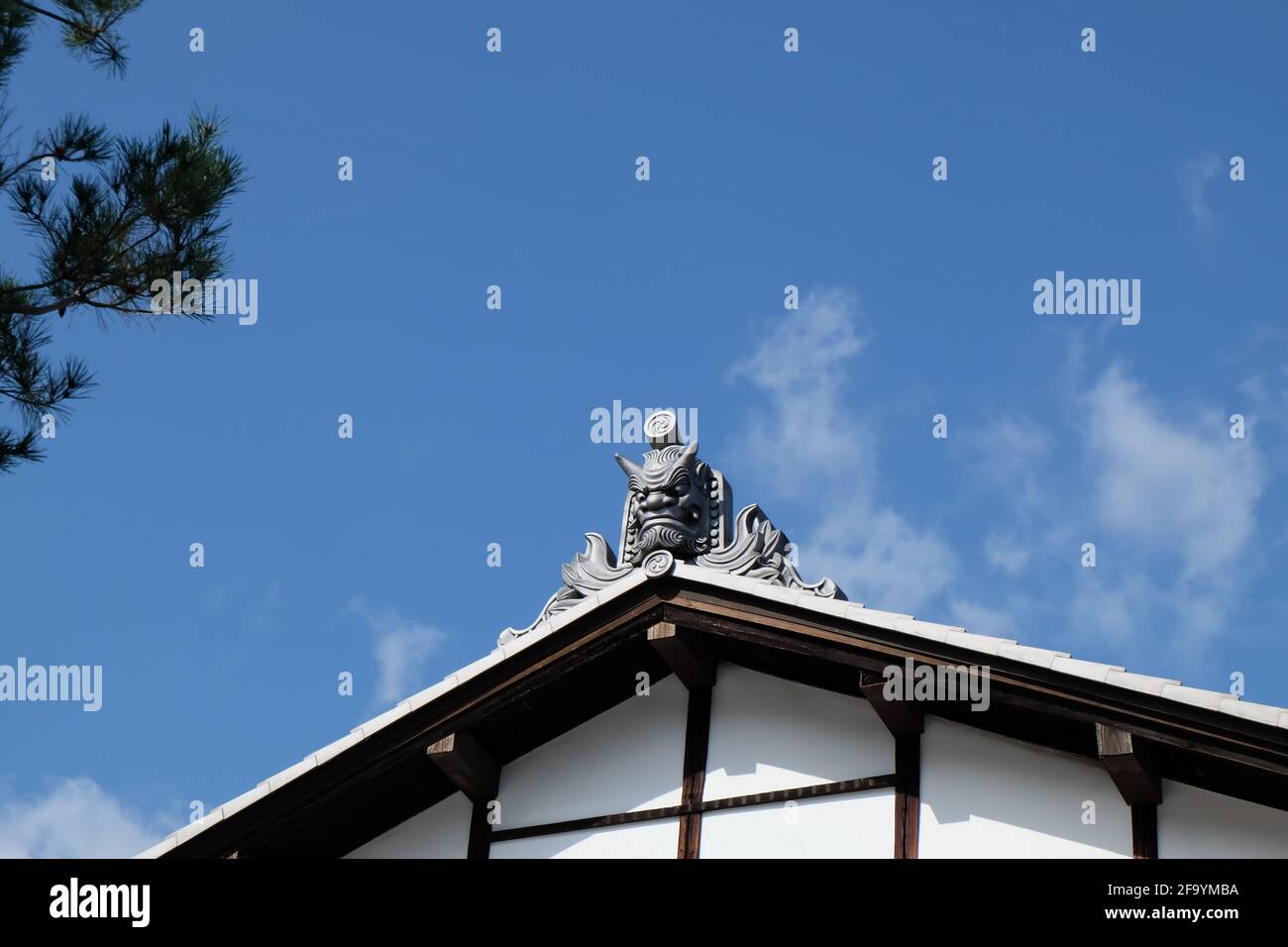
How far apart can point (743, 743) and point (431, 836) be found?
8.33ft

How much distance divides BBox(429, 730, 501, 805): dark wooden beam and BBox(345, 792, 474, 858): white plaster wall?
0.61ft

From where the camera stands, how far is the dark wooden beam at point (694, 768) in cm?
1109

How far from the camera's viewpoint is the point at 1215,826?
959cm

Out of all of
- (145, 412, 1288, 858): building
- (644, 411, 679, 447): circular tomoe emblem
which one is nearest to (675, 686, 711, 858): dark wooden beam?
(145, 412, 1288, 858): building

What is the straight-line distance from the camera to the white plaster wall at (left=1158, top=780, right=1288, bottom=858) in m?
9.45

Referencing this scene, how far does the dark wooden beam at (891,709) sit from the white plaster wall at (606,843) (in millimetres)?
1677

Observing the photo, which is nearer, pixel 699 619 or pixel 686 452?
pixel 699 619

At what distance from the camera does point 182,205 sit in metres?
9.38

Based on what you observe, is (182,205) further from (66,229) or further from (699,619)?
(699,619)
